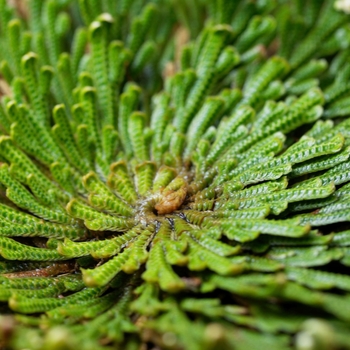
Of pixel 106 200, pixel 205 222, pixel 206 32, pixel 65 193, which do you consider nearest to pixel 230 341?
pixel 205 222

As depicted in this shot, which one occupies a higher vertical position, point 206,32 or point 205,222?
point 206,32

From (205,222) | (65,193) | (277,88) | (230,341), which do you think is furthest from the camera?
(277,88)

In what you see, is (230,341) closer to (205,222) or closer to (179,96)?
(205,222)

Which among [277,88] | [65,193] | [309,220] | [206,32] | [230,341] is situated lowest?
[230,341]

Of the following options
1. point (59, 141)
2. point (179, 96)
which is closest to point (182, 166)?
point (179, 96)

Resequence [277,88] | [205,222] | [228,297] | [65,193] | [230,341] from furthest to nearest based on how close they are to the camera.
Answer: [277,88] < [65,193] < [205,222] < [228,297] < [230,341]

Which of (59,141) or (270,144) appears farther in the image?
(59,141)

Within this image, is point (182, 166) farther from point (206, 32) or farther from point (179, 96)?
point (206, 32)
